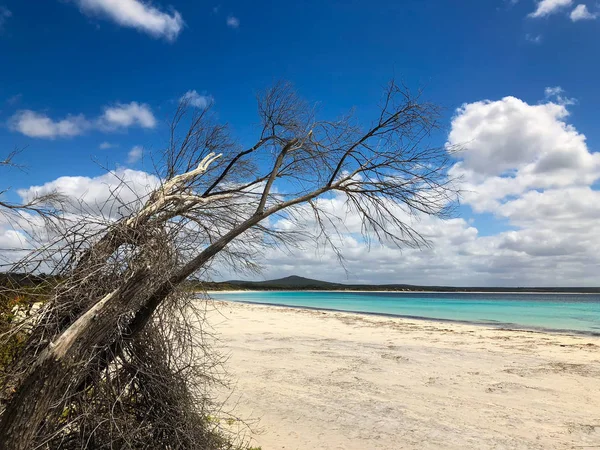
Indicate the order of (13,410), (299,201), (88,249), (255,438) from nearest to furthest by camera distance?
(13,410)
(88,249)
(299,201)
(255,438)

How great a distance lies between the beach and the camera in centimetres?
625

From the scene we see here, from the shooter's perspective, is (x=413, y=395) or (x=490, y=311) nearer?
(x=413, y=395)

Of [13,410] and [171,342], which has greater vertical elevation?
[171,342]

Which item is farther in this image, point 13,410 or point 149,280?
point 149,280

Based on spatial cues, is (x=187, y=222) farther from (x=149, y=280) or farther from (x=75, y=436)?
(x=75, y=436)

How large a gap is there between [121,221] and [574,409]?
26.3 ft

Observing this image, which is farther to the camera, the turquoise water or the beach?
the turquoise water

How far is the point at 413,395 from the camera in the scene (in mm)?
8453

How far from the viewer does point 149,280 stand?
3.40 metres

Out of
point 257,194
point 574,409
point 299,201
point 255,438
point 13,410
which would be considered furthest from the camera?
point 574,409

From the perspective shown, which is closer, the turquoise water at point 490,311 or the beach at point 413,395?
the beach at point 413,395

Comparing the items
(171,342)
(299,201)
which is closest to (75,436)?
(171,342)

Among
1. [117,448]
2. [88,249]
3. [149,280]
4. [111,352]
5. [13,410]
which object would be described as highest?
[88,249]

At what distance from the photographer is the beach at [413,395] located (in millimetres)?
6246
